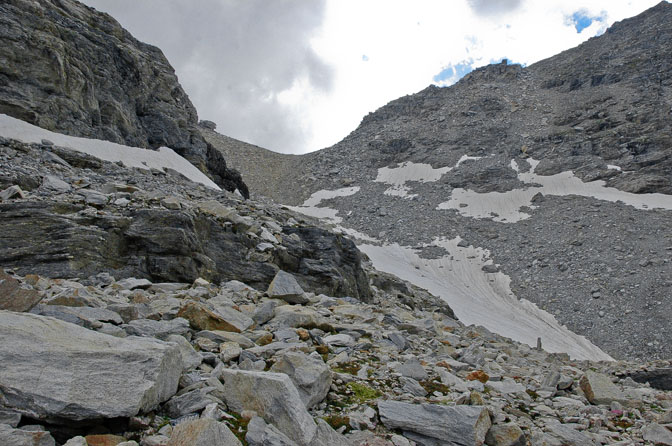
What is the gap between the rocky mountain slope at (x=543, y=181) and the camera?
118 feet

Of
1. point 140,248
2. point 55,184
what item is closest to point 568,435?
point 140,248

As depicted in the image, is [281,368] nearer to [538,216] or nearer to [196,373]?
[196,373]

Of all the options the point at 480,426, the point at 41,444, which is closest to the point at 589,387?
the point at 480,426

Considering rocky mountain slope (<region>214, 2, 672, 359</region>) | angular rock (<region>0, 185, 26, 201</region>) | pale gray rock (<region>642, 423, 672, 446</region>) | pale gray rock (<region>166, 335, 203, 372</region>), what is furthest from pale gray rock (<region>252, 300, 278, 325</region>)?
rocky mountain slope (<region>214, 2, 672, 359</region>)

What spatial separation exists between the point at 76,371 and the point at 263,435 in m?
1.73

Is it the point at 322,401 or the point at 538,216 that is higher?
the point at 538,216

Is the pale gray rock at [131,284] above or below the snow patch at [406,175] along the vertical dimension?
below

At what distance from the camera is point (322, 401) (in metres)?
4.93

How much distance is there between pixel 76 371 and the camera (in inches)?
137

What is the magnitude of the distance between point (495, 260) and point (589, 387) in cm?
3979

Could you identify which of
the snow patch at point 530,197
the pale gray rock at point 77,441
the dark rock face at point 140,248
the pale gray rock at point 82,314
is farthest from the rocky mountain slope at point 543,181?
the pale gray rock at point 77,441

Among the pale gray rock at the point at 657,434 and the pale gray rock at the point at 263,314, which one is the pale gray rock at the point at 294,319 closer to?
the pale gray rock at the point at 263,314

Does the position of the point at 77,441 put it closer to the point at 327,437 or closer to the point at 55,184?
the point at 327,437

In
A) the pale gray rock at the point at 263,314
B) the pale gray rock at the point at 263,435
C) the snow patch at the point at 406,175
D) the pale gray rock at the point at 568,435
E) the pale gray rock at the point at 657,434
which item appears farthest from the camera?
the snow patch at the point at 406,175
